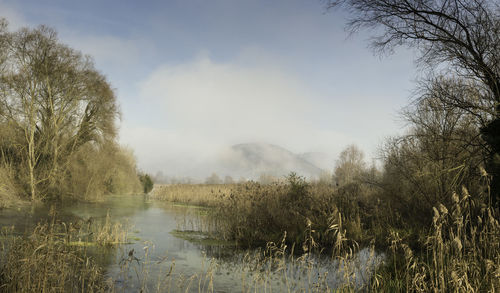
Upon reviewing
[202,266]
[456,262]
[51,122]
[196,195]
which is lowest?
[202,266]

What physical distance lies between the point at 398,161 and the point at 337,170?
3962cm

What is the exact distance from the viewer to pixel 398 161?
12.3 meters

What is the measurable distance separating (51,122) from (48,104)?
3.38ft

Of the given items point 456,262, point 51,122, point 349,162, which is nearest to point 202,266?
point 456,262

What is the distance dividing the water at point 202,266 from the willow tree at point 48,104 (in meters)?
6.96

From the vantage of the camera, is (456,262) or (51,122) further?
(51,122)

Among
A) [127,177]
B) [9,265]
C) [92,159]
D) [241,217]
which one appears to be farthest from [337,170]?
[9,265]

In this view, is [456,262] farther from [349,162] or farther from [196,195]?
[349,162]

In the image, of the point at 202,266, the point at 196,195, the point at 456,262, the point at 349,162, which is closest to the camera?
the point at 456,262

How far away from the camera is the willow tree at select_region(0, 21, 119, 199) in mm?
17703

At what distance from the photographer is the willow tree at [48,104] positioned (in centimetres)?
1770

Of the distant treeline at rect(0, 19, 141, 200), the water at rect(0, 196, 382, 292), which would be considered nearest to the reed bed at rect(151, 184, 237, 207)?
the distant treeline at rect(0, 19, 141, 200)

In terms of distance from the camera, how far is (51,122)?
63.4ft

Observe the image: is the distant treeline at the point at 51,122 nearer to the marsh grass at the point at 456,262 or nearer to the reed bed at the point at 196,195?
the reed bed at the point at 196,195
